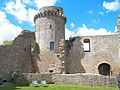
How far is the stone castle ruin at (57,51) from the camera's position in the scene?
34.0m

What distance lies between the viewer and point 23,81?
28.4 m

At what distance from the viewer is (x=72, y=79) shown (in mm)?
28562

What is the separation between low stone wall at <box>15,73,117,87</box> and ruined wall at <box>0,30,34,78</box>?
113 inches

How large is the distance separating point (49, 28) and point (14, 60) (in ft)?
22.4

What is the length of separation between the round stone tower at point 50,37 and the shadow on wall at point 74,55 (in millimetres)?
2333

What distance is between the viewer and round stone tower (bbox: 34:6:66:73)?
113ft

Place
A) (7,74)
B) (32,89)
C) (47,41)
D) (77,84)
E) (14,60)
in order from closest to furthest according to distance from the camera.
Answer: (32,89) < (77,84) < (7,74) < (14,60) < (47,41)

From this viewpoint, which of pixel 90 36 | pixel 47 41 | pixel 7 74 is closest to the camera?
pixel 7 74

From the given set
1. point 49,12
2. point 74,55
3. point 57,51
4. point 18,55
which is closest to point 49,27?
point 49,12

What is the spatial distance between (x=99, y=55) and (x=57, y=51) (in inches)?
255

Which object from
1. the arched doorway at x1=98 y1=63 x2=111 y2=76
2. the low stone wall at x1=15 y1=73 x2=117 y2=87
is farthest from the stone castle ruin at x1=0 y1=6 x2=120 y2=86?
the low stone wall at x1=15 y1=73 x2=117 y2=87

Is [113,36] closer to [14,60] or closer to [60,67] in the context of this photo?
[60,67]

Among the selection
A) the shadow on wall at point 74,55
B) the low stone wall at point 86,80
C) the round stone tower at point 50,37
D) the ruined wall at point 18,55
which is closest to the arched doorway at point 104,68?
the shadow on wall at point 74,55

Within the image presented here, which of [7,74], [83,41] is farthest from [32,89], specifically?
[83,41]
